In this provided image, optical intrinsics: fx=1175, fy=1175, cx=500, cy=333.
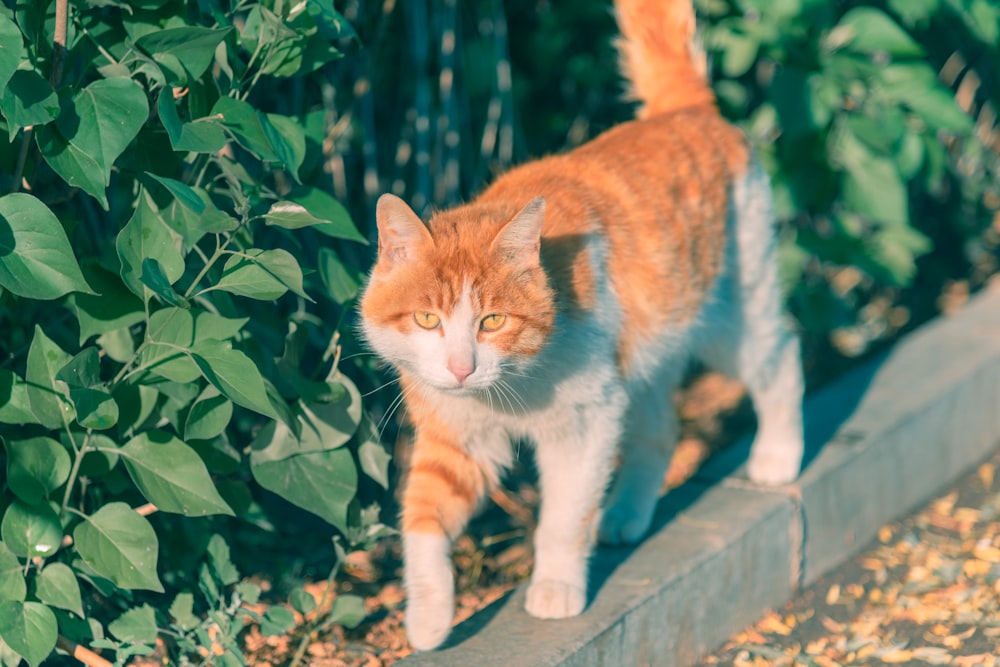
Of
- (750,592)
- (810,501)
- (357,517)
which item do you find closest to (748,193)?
(810,501)

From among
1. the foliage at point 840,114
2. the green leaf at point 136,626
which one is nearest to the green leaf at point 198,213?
the green leaf at point 136,626

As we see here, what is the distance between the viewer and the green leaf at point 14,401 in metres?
2.12

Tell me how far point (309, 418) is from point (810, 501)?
5.11 ft

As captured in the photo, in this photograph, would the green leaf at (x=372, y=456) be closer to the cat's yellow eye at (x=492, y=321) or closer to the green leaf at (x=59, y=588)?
the cat's yellow eye at (x=492, y=321)

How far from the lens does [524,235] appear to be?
8.04ft

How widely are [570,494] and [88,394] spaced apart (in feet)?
3.59

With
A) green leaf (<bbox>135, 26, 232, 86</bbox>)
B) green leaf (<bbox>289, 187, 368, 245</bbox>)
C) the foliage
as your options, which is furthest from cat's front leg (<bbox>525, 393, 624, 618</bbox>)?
the foliage

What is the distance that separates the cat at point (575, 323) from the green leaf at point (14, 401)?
73cm

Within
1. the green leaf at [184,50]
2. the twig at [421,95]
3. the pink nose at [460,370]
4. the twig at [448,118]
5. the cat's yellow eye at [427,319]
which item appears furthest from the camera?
the twig at [448,118]

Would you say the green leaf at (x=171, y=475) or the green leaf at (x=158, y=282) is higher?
the green leaf at (x=158, y=282)

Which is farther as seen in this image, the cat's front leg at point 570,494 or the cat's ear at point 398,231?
the cat's front leg at point 570,494

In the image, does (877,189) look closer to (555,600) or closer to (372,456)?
(555,600)

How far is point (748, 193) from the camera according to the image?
3.40 m

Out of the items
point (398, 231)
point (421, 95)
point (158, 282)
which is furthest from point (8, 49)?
point (421, 95)
